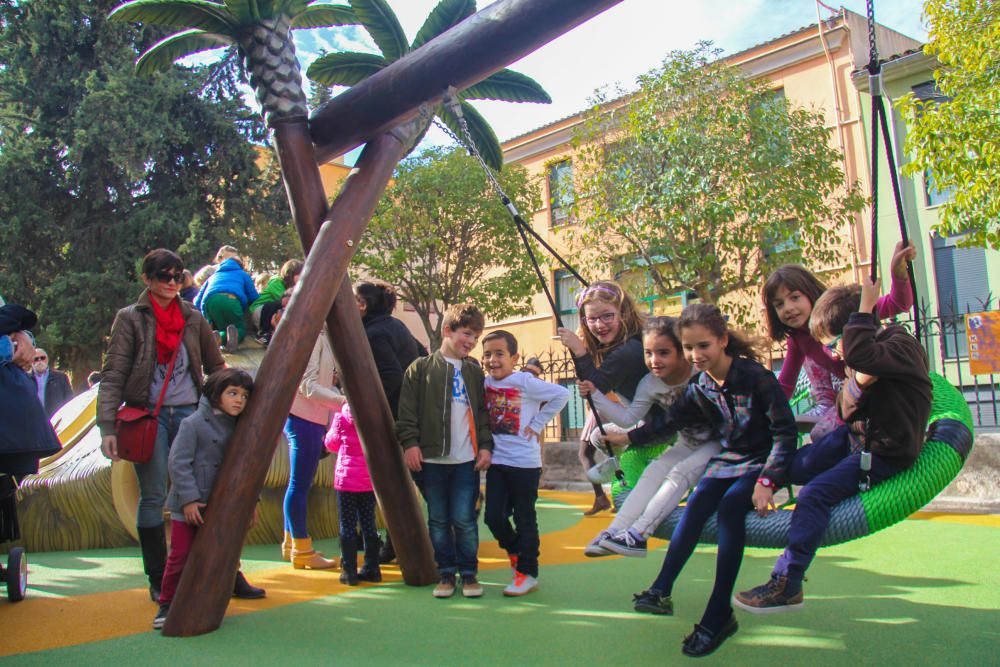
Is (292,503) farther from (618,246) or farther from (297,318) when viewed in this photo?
(618,246)

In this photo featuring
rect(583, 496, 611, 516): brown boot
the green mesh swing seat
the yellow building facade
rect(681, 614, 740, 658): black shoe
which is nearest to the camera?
the green mesh swing seat

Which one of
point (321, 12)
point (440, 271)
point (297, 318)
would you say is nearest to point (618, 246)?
point (440, 271)

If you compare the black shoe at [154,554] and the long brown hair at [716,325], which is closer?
the long brown hair at [716,325]

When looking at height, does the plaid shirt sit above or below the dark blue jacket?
below

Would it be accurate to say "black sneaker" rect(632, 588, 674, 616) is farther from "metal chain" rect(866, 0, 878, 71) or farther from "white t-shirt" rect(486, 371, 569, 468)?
"metal chain" rect(866, 0, 878, 71)

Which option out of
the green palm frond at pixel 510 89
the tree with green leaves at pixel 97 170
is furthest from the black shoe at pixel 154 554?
the tree with green leaves at pixel 97 170

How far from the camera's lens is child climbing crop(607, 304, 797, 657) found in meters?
2.96

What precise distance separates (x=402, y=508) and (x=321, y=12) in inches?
124

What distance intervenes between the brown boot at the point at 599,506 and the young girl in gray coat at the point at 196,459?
441cm

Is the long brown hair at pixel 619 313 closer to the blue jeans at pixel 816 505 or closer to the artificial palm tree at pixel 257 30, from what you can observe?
the blue jeans at pixel 816 505

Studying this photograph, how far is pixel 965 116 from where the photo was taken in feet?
29.0

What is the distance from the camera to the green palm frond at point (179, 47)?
4484mm

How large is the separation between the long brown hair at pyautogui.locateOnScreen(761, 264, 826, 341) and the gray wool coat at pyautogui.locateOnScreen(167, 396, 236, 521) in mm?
2667

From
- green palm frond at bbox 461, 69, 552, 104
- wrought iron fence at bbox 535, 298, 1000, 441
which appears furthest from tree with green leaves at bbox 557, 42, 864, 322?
green palm frond at bbox 461, 69, 552, 104
